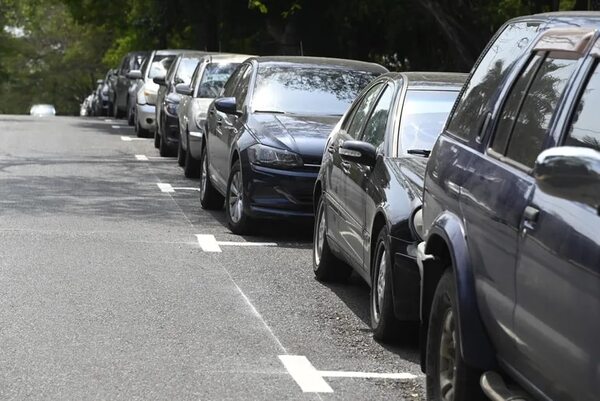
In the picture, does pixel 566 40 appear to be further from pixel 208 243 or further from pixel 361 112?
pixel 208 243

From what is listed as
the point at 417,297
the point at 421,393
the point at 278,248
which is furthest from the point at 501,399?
the point at 278,248

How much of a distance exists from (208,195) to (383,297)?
7558 mm

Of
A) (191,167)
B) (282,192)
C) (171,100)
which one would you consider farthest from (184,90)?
(282,192)

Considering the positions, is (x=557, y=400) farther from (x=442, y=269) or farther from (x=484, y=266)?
(x=442, y=269)

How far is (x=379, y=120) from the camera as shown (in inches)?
397

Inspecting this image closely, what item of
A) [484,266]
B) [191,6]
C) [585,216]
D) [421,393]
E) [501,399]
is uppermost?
[585,216]

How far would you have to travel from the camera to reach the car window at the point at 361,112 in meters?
10.4

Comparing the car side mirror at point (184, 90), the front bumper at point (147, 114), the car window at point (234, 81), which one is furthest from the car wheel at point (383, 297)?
the front bumper at point (147, 114)

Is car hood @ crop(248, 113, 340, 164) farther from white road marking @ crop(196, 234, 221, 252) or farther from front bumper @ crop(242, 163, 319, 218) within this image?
white road marking @ crop(196, 234, 221, 252)

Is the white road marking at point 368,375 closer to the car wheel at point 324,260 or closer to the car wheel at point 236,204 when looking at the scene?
the car wheel at point 324,260

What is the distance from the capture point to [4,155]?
75.6 ft

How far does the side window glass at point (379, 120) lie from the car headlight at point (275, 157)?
2.96 metres

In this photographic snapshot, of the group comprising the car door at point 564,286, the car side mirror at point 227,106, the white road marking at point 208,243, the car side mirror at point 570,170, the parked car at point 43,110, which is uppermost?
the car side mirror at point 570,170

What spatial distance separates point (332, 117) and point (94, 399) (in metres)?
7.28
